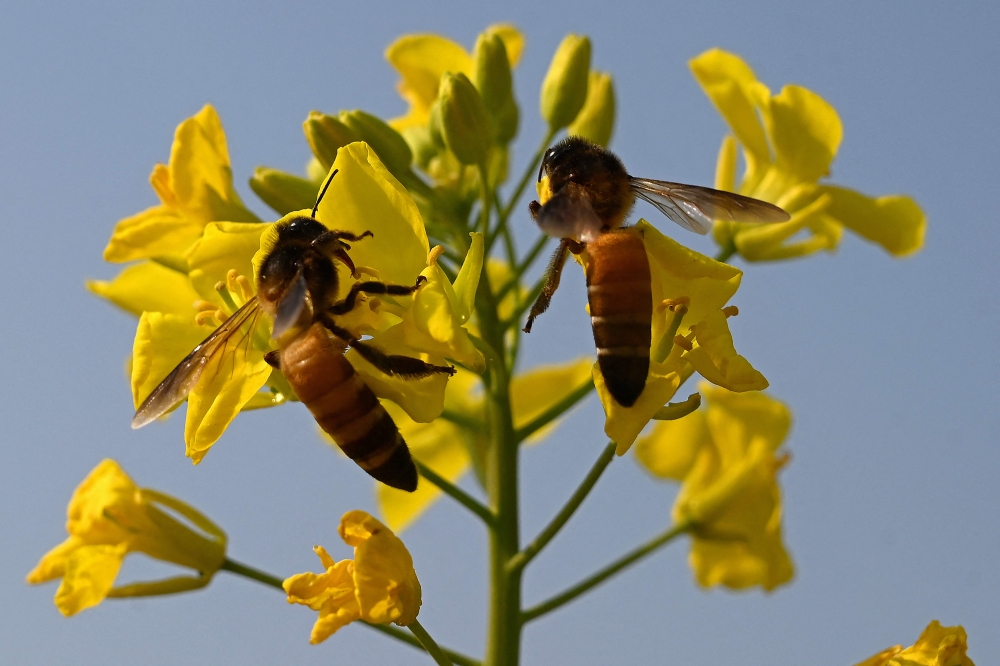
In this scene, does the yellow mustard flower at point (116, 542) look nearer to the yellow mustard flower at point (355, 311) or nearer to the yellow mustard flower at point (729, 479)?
the yellow mustard flower at point (355, 311)

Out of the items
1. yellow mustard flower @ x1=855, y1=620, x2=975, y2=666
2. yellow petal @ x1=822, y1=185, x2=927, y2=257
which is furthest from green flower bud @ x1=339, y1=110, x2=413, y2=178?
yellow mustard flower @ x1=855, y1=620, x2=975, y2=666

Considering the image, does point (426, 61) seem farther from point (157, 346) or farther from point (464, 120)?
point (157, 346)

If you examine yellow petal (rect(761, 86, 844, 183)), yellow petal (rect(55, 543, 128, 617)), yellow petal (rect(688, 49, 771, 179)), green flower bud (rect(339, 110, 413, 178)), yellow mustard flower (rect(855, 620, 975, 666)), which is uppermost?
yellow petal (rect(688, 49, 771, 179))

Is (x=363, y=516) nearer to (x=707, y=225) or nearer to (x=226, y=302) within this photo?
(x=226, y=302)

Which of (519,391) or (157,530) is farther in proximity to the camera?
(519,391)

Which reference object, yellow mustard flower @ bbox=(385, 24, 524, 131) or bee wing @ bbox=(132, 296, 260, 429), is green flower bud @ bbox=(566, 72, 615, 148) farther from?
bee wing @ bbox=(132, 296, 260, 429)

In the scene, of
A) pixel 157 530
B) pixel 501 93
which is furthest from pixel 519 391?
pixel 157 530

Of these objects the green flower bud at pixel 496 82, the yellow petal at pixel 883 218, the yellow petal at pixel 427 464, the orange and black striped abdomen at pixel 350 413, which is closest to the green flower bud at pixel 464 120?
the green flower bud at pixel 496 82
